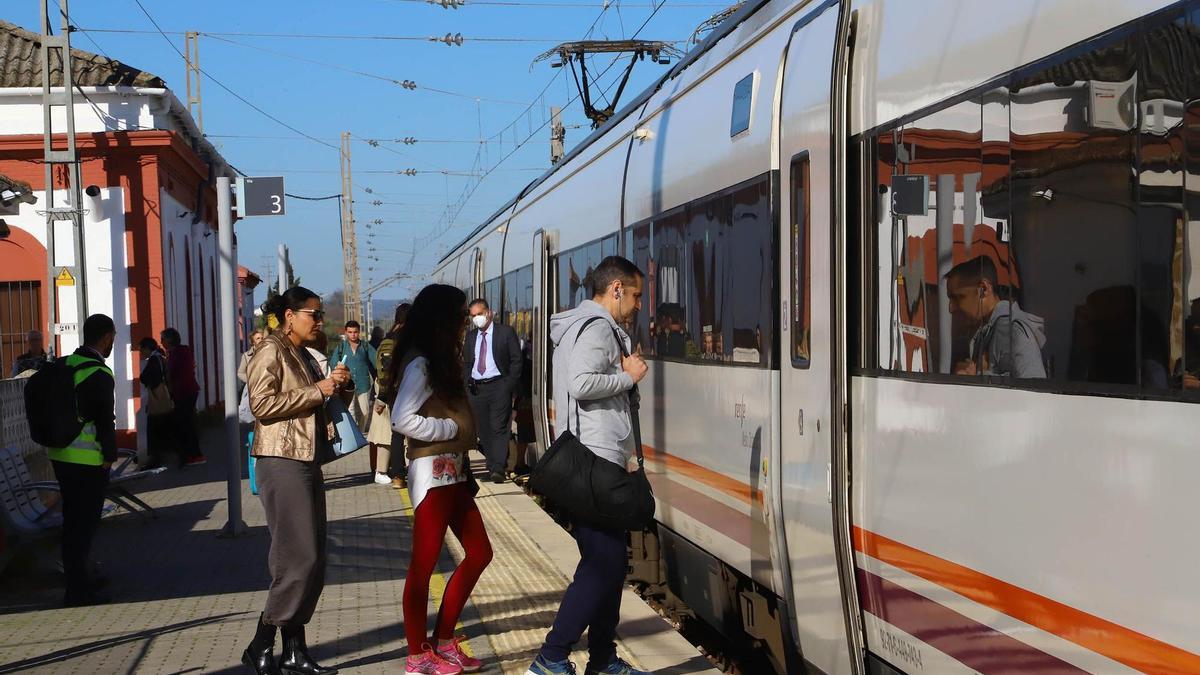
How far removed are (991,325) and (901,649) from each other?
1243mm

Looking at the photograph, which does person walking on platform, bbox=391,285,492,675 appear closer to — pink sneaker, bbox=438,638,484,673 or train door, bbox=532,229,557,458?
pink sneaker, bbox=438,638,484,673

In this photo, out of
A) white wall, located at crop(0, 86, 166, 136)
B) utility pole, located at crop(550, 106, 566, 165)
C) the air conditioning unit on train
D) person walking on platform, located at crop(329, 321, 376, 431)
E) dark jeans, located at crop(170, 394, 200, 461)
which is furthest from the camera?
utility pole, located at crop(550, 106, 566, 165)

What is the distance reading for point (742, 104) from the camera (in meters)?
6.89

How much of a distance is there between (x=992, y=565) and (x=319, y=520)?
11.4ft

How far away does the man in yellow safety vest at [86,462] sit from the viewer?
8.95 m

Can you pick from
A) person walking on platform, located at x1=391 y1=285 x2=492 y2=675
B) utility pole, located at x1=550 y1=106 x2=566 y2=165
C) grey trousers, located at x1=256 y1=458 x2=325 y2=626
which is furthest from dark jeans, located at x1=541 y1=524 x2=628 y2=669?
utility pole, located at x1=550 y1=106 x2=566 y2=165

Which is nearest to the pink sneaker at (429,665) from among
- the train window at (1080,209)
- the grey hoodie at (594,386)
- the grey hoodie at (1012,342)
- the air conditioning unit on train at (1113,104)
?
the grey hoodie at (594,386)

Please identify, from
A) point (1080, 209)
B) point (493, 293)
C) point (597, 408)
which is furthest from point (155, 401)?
point (1080, 209)

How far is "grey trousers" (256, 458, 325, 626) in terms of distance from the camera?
21.3 ft

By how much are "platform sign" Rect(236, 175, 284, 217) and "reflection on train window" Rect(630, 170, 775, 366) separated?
3022mm

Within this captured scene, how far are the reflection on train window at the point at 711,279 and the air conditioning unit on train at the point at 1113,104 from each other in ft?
8.84

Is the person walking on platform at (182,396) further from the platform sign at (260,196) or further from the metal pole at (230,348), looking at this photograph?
the platform sign at (260,196)

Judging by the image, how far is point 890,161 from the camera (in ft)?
16.2

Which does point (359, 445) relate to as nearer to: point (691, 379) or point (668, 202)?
point (691, 379)
